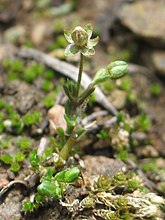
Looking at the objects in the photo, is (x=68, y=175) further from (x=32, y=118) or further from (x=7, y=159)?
(x=32, y=118)

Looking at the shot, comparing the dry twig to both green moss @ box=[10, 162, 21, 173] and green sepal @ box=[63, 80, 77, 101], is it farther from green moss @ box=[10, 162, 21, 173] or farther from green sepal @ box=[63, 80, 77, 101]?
green moss @ box=[10, 162, 21, 173]

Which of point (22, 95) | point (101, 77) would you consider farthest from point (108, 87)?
point (101, 77)

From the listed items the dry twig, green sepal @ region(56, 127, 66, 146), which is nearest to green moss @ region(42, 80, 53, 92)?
the dry twig

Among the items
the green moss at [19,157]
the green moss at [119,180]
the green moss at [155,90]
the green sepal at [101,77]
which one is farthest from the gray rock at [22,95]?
the green moss at [155,90]

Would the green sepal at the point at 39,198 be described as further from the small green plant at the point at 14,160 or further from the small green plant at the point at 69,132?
the small green plant at the point at 14,160

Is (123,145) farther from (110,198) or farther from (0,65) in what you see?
(0,65)

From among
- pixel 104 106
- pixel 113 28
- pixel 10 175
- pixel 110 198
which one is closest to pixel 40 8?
pixel 113 28
